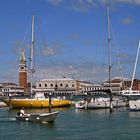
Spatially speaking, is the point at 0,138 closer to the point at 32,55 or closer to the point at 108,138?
the point at 108,138

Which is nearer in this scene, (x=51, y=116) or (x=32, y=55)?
(x=51, y=116)

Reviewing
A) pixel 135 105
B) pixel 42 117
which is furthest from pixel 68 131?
pixel 135 105

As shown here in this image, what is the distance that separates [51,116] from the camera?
164 ft

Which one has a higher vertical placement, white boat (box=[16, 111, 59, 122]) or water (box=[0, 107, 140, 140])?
white boat (box=[16, 111, 59, 122])

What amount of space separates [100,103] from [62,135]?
4207 centimetres

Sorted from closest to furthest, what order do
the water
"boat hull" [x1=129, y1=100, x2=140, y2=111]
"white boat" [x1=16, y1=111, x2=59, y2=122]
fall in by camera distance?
the water, "white boat" [x1=16, y1=111, x2=59, y2=122], "boat hull" [x1=129, y1=100, x2=140, y2=111]

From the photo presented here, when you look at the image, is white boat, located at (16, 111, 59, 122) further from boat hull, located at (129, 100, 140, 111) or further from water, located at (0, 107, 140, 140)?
boat hull, located at (129, 100, 140, 111)

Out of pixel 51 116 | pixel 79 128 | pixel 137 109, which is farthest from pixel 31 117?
pixel 137 109

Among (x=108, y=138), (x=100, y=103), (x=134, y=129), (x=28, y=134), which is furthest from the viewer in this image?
(x=100, y=103)

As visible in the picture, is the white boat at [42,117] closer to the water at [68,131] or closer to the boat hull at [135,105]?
the water at [68,131]

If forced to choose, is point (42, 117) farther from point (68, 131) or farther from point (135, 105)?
point (135, 105)

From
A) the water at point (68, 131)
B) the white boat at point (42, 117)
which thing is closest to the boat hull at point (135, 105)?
the water at point (68, 131)

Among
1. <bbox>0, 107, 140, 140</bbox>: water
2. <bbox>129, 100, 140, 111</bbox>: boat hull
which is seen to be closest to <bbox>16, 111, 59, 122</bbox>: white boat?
<bbox>0, 107, 140, 140</bbox>: water

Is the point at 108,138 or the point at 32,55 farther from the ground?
the point at 32,55
